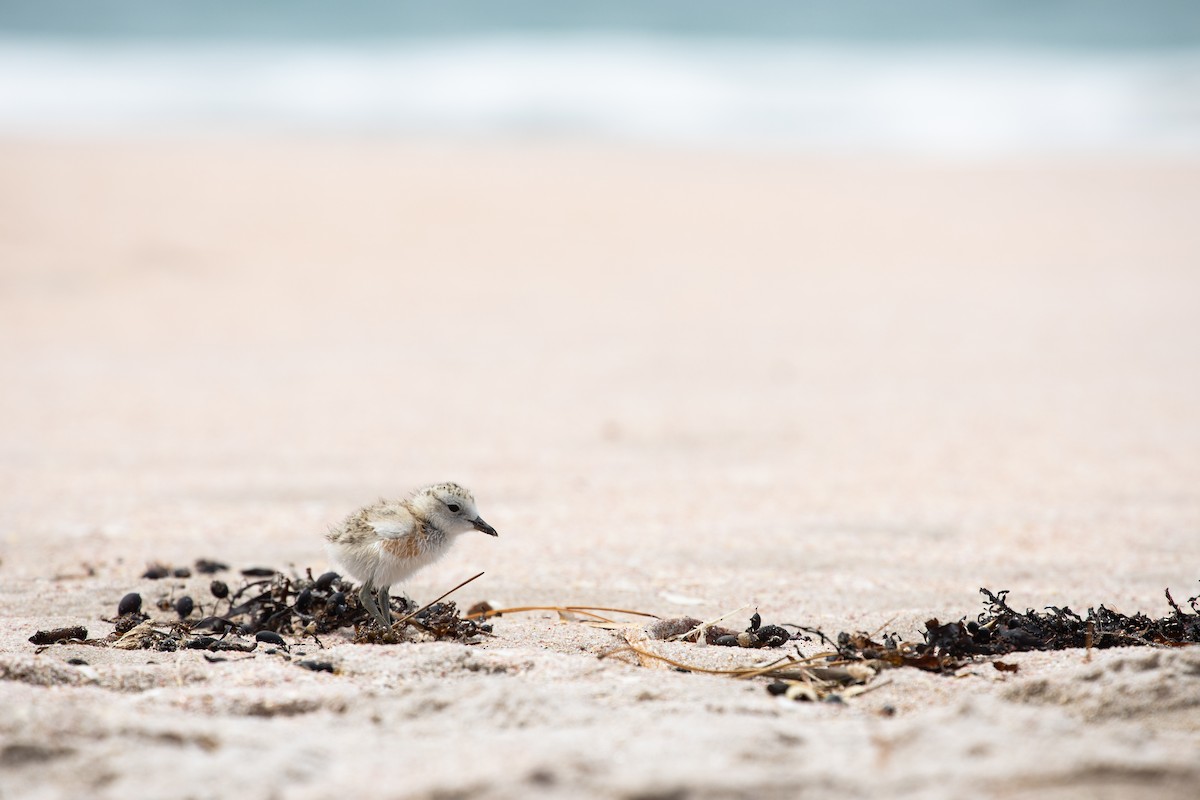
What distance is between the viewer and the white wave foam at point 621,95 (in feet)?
79.9

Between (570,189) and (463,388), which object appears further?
(570,189)

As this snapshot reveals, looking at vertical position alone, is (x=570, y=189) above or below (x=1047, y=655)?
above

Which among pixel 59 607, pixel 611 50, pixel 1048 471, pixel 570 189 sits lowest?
pixel 59 607

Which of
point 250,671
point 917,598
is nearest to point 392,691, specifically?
point 250,671

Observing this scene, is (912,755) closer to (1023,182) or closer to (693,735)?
(693,735)

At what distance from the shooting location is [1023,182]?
18.5 metres

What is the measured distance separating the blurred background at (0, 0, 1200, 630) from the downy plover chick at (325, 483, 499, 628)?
66cm

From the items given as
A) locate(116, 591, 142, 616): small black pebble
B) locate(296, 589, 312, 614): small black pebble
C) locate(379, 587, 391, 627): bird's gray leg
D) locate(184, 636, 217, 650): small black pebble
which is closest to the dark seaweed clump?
locate(379, 587, 391, 627): bird's gray leg

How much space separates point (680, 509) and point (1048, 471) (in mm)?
2321

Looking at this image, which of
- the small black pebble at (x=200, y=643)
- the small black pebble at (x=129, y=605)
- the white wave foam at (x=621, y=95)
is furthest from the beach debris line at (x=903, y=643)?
the white wave foam at (x=621, y=95)

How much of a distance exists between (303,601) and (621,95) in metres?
→ 27.3

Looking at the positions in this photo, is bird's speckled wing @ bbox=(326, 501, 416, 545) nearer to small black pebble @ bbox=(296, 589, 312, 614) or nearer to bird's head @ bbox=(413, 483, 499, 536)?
bird's head @ bbox=(413, 483, 499, 536)

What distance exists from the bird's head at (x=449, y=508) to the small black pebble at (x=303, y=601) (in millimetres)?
470

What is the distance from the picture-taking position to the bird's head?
159 inches
